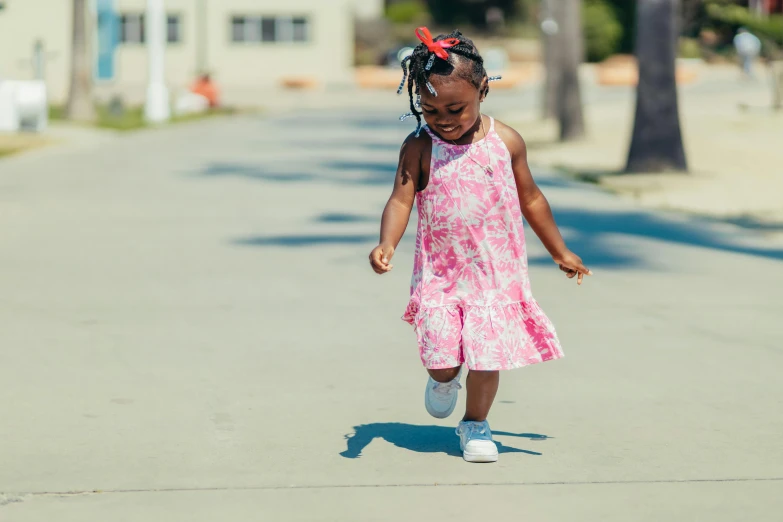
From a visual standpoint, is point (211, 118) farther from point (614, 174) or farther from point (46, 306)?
point (46, 306)

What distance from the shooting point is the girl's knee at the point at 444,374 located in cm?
529

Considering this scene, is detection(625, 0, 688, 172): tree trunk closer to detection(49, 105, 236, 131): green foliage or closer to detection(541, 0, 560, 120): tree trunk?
detection(541, 0, 560, 120): tree trunk

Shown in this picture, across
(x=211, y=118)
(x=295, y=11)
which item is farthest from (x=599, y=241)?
(x=295, y=11)

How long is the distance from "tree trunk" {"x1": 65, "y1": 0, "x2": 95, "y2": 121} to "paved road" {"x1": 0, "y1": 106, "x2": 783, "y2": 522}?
19.1 m

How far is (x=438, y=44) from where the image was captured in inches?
201

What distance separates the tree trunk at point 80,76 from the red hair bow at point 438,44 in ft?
91.2

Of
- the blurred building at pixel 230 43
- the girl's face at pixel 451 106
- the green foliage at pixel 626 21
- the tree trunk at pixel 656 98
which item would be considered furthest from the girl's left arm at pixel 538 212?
the green foliage at pixel 626 21

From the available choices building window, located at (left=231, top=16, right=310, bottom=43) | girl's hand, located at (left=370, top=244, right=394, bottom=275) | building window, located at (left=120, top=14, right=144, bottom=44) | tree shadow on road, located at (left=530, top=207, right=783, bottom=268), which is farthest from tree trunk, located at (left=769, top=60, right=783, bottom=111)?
building window, located at (left=120, top=14, right=144, bottom=44)

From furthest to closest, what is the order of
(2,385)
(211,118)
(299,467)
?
(211,118) < (2,385) < (299,467)

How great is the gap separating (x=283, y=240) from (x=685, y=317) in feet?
14.9

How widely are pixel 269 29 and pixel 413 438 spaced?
55168 mm


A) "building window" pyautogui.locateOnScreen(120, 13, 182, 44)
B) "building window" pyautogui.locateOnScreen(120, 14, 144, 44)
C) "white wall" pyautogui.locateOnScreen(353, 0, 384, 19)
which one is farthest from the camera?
"white wall" pyautogui.locateOnScreen(353, 0, 384, 19)

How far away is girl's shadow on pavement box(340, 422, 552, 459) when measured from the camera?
17.9 feet

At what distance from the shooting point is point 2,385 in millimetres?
6602
